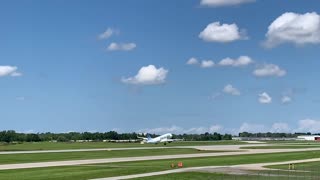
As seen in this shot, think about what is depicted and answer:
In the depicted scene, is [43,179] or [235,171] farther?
[235,171]

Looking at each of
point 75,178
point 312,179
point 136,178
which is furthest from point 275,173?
point 75,178

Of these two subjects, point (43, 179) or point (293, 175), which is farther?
point (293, 175)

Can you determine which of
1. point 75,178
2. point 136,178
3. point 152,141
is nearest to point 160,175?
point 136,178

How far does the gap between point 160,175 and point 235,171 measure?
31.1 ft

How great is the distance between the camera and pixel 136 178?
5197 centimetres

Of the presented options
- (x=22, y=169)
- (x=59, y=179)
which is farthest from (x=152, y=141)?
(x=59, y=179)

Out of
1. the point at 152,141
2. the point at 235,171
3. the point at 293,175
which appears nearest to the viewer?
Result: the point at 293,175

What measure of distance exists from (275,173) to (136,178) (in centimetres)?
1501

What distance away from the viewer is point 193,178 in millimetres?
52688

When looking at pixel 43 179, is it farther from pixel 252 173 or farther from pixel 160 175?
pixel 252 173

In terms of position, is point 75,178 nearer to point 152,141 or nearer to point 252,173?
point 252,173

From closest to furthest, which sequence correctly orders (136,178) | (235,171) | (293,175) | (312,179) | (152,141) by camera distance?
(312,179), (136,178), (293,175), (235,171), (152,141)

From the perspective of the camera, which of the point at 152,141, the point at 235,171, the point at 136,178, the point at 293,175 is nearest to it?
the point at 136,178

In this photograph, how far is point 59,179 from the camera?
166 feet
